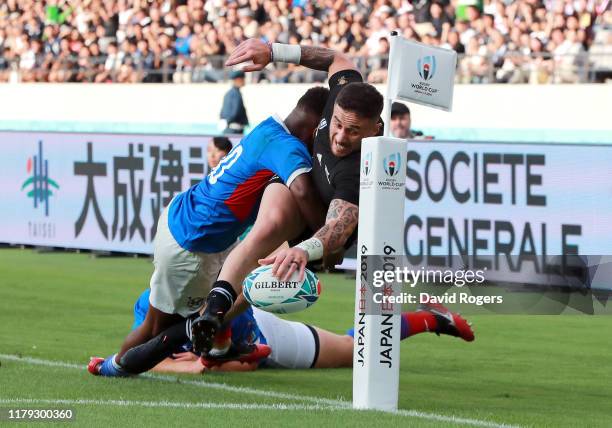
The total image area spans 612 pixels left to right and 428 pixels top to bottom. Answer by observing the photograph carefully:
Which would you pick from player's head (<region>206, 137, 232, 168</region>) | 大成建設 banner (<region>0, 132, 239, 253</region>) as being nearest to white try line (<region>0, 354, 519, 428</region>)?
player's head (<region>206, 137, 232, 168</region>)

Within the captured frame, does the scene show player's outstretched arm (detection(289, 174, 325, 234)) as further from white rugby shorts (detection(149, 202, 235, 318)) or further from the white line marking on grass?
the white line marking on grass

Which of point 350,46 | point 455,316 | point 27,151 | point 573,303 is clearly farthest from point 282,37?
point 455,316

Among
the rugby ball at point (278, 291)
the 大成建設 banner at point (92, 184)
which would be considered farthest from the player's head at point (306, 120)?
the 大成建設 banner at point (92, 184)

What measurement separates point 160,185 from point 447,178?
4.14 meters

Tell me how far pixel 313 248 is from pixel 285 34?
19.1 metres

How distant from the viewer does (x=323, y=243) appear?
Answer: 7168 millimetres

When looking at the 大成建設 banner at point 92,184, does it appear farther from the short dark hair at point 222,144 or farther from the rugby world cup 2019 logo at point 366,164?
the rugby world cup 2019 logo at point 366,164

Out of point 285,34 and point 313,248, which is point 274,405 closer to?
point 313,248

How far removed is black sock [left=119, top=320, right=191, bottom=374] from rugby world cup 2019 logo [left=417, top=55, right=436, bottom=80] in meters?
2.25

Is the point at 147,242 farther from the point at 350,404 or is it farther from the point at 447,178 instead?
the point at 350,404

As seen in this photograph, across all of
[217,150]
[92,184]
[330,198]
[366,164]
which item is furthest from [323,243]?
[92,184]

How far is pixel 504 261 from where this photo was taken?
13727 millimetres

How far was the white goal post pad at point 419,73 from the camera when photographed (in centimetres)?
719

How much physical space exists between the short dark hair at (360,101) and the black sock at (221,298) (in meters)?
1.20
